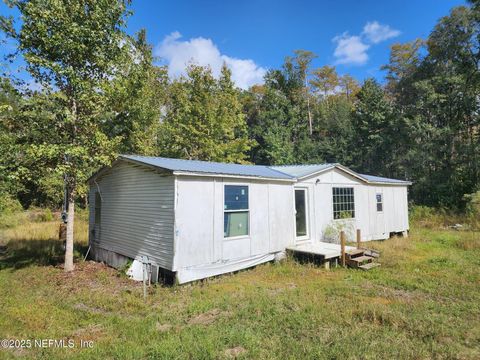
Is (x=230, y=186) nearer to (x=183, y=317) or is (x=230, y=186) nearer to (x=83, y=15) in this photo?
(x=183, y=317)

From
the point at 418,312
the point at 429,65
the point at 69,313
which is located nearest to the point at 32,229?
the point at 69,313

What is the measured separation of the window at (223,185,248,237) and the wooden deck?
204cm

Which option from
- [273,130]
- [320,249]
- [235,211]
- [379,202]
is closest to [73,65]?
[235,211]

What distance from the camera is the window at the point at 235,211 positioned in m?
8.32

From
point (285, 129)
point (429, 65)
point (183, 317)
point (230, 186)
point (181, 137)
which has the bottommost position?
point (183, 317)

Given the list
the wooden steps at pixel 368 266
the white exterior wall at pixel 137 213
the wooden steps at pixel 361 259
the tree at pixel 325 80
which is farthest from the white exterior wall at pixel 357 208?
the tree at pixel 325 80

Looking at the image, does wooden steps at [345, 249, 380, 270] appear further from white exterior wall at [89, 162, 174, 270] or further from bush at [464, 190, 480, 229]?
bush at [464, 190, 480, 229]

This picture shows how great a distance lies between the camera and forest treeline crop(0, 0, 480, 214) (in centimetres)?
846

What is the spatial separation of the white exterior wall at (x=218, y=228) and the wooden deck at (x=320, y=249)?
42 cm

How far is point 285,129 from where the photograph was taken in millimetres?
32969

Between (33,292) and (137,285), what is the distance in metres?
2.38

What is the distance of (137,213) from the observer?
8773 millimetres

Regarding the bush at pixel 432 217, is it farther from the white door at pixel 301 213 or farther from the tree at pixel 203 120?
the tree at pixel 203 120

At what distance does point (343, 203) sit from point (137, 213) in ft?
26.7
